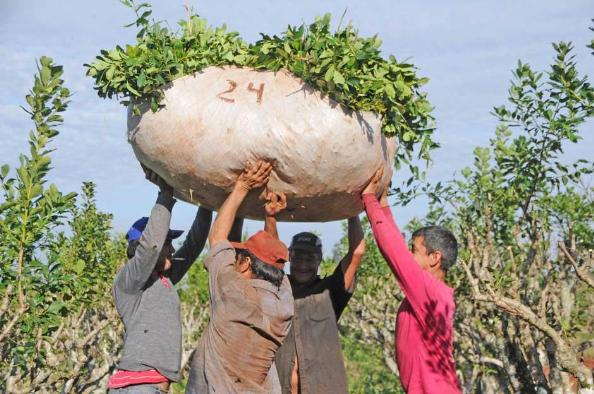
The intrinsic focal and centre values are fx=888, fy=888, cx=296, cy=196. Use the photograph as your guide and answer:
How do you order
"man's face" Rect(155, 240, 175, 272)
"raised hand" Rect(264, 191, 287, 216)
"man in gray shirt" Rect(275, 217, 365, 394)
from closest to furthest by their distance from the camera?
"raised hand" Rect(264, 191, 287, 216) → "man's face" Rect(155, 240, 175, 272) → "man in gray shirt" Rect(275, 217, 365, 394)

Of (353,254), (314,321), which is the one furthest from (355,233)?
(314,321)

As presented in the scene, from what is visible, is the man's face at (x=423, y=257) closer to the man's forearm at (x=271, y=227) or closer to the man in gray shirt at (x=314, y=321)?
the man in gray shirt at (x=314, y=321)

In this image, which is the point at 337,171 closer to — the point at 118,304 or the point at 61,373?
the point at 118,304

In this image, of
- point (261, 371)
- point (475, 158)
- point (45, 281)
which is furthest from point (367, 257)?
point (261, 371)

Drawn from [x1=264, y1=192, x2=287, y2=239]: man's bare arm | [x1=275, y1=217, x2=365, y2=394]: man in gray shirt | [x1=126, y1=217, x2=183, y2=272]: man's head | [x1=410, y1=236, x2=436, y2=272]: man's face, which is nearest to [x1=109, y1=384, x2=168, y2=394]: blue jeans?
[x1=126, y1=217, x2=183, y2=272]: man's head

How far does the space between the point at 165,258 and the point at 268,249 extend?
0.74 meters

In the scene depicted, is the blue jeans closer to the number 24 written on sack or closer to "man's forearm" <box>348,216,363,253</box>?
"man's forearm" <box>348,216,363,253</box>

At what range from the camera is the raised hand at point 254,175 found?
14.3 ft

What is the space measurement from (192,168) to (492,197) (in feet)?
14.3

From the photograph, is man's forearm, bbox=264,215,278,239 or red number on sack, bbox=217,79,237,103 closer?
red number on sack, bbox=217,79,237,103

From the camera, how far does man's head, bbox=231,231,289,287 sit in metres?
4.52

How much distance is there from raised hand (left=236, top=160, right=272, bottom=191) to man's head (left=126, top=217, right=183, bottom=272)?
0.78 metres

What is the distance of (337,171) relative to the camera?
4.44 meters

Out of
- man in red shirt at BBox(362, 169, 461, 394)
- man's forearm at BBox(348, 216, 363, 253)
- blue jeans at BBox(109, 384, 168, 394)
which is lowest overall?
blue jeans at BBox(109, 384, 168, 394)
